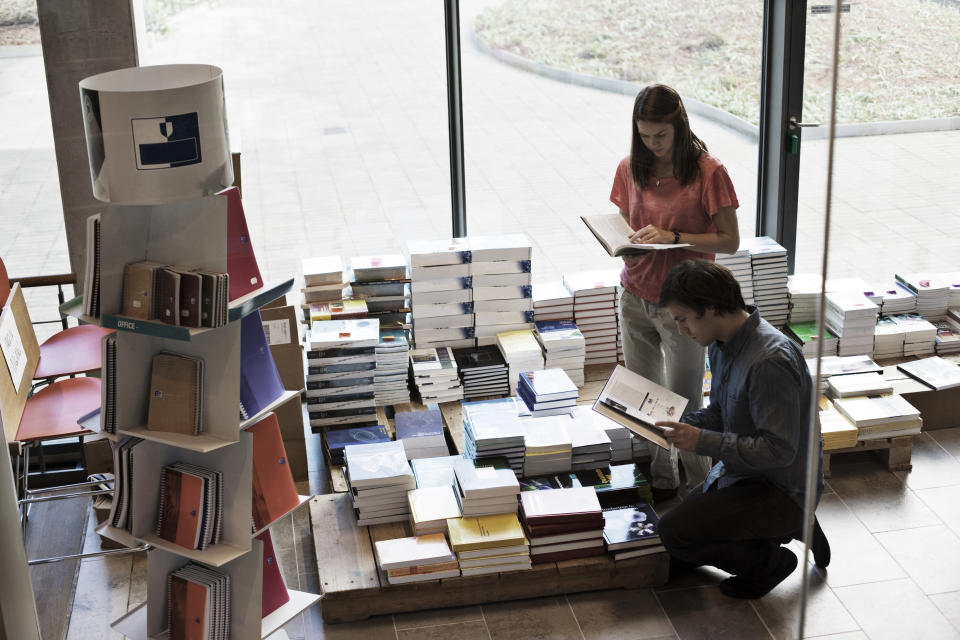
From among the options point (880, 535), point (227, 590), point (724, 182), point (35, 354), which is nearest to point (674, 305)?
point (724, 182)

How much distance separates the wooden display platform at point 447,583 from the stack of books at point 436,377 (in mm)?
1216

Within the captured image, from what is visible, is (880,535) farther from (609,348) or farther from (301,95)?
(301,95)

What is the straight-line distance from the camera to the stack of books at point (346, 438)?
4.84 m

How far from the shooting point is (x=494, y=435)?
4344 millimetres

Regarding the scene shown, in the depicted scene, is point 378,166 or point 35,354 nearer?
point 35,354

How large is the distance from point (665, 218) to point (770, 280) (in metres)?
1.77

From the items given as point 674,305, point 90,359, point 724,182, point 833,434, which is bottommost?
point 833,434

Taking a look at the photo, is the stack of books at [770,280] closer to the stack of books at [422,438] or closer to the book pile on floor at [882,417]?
the book pile on floor at [882,417]

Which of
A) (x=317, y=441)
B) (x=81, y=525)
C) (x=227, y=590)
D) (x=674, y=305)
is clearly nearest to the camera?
(x=227, y=590)

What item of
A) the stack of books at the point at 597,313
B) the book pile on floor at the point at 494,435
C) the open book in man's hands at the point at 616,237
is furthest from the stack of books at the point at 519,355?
the open book in man's hands at the point at 616,237

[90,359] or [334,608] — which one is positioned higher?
[90,359]

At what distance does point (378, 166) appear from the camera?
570 cm

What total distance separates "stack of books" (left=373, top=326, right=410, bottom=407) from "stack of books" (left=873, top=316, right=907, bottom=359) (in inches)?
97.3

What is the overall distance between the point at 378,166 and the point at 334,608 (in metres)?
2.64
